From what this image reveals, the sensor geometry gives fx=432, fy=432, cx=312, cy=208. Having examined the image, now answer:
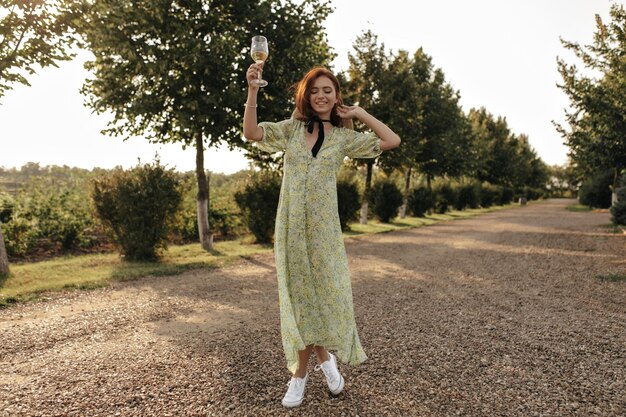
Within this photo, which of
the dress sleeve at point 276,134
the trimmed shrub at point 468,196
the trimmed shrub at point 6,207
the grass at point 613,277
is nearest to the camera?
the dress sleeve at point 276,134

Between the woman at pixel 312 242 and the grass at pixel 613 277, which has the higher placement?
the woman at pixel 312 242

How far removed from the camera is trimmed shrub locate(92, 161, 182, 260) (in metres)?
9.52

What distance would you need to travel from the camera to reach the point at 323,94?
3176 millimetres

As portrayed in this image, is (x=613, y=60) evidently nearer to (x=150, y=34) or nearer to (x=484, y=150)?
Result: (x=150, y=34)

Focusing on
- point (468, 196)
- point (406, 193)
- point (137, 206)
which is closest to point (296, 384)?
point (137, 206)

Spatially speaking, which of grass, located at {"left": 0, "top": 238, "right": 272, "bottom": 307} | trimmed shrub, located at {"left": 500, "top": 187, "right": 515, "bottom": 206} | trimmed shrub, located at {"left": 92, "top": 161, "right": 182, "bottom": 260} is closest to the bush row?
trimmed shrub, located at {"left": 92, "top": 161, "right": 182, "bottom": 260}

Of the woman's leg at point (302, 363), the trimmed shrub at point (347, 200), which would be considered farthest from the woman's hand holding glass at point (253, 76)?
the trimmed shrub at point (347, 200)

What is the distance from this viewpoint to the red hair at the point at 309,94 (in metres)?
3.16

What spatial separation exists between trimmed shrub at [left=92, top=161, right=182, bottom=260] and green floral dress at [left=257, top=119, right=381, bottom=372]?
7.20 m

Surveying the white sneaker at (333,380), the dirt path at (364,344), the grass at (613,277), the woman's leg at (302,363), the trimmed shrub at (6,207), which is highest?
the trimmed shrub at (6,207)

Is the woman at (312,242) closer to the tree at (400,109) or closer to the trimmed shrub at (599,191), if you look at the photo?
the tree at (400,109)

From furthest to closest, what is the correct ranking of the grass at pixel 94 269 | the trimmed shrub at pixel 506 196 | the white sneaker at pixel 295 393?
the trimmed shrub at pixel 506 196
the grass at pixel 94 269
the white sneaker at pixel 295 393

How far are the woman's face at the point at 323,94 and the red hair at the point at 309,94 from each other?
1.0 inches

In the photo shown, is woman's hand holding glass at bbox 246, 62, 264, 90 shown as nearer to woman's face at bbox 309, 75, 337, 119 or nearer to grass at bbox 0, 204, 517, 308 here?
woman's face at bbox 309, 75, 337, 119
